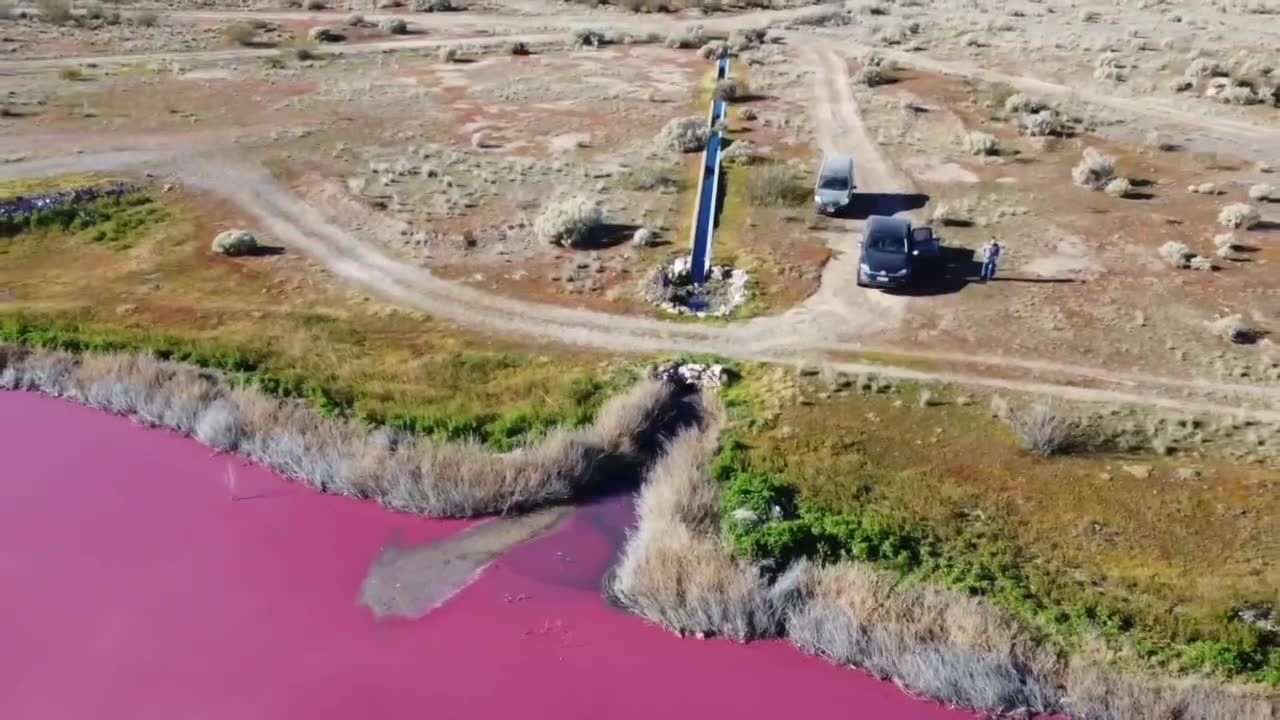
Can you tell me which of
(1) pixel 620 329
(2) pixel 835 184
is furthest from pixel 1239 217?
(1) pixel 620 329

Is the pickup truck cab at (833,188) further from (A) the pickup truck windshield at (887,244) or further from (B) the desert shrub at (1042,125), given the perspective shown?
(B) the desert shrub at (1042,125)

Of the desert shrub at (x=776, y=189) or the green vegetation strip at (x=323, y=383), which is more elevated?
the desert shrub at (x=776, y=189)

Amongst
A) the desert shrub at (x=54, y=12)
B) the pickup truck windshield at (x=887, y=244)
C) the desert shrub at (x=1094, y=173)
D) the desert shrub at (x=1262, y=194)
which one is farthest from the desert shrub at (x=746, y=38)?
the desert shrub at (x=54, y=12)

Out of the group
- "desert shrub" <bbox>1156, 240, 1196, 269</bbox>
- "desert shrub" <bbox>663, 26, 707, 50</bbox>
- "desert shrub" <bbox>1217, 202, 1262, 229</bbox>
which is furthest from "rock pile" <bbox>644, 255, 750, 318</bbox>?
"desert shrub" <bbox>663, 26, 707, 50</bbox>

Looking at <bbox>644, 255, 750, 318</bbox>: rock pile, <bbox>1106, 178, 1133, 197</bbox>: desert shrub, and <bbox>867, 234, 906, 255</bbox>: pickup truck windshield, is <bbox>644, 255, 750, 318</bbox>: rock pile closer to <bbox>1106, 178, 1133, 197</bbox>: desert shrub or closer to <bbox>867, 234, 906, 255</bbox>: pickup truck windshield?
<bbox>867, 234, 906, 255</bbox>: pickup truck windshield

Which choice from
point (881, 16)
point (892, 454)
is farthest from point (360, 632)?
point (881, 16)
